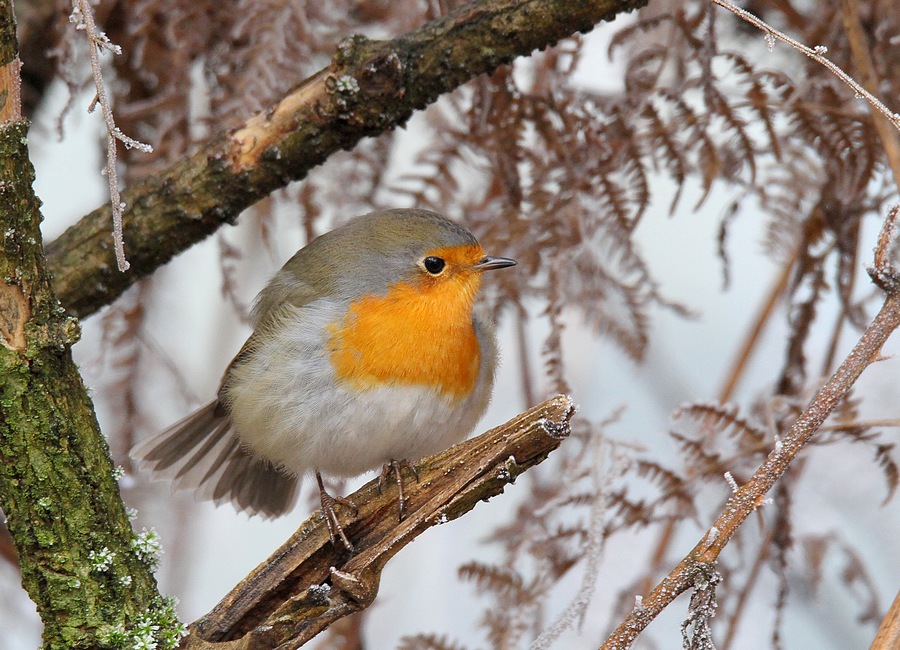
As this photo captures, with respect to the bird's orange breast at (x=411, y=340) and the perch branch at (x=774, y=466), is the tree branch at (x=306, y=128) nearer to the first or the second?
the bird's orange breast at (x=411, y=340)

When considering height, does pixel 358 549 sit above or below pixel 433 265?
below

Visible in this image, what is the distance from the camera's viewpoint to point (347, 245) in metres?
2.70

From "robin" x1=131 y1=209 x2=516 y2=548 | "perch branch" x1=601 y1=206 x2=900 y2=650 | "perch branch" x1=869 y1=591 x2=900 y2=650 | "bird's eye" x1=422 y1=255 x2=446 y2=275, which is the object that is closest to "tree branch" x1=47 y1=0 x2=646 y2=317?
"robin" x1=131 y1=209 x2=516 y2=548

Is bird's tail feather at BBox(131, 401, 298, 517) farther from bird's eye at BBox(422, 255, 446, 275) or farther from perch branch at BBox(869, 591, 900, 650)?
A: perch branch at BBox(869, 591, 900, 650)

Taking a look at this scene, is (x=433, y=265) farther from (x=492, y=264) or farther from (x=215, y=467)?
(x=215, y=467)

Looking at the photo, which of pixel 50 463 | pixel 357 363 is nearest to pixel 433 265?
pixel 357 363

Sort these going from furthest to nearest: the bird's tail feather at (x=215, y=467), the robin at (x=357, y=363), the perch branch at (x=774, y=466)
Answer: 1. the bird's tail feather at (x=215, y=467)
2. the robin at (x=357, y=363)
3. the perch branch at (x=774, y=466)

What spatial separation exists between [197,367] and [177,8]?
219 cm

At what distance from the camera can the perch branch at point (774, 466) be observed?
1602 millimetres

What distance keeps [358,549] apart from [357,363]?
1.86 feet

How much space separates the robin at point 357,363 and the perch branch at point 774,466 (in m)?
0.75

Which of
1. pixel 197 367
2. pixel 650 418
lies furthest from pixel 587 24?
pixel 197 367

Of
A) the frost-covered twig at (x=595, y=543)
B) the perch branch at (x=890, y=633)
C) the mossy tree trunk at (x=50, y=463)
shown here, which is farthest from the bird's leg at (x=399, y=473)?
the perch branch at (x=890, y=633)

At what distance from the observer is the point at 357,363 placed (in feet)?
7.89
